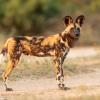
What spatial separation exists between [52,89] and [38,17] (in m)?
22.2

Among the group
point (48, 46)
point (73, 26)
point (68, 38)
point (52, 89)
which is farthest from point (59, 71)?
point (73, 26)

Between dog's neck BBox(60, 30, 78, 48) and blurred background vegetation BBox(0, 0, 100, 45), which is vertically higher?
blurred background vegetation BBox(0, 0, 100, 45)

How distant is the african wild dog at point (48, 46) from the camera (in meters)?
14.3

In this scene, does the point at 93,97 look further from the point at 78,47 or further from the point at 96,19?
the point at 96,19

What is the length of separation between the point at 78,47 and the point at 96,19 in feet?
15.5

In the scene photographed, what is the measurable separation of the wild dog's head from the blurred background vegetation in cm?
1880

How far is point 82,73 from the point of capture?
17.5 m

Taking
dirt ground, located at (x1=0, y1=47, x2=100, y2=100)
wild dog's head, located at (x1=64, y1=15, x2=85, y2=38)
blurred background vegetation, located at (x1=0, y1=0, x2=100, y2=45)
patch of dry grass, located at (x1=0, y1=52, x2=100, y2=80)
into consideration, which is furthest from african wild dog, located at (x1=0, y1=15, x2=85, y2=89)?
blurred background vegetation, located at (x1=0, y1=0, x2=100, y2=45)

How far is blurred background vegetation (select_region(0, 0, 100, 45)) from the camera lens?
116ft

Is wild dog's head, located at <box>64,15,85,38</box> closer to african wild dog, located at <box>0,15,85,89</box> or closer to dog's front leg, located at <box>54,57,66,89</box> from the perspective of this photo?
african wild dog, located at <box>0,15,85,89</box>

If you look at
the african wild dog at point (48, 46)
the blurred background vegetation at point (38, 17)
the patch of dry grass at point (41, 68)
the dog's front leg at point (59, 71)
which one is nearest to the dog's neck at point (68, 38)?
the african wild dog at point (48, 46)

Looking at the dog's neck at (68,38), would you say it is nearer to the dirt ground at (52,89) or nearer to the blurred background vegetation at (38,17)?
the dirt ground at (52,89)

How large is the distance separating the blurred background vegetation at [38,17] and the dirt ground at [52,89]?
17.2 m

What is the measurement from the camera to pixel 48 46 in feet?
47.2
